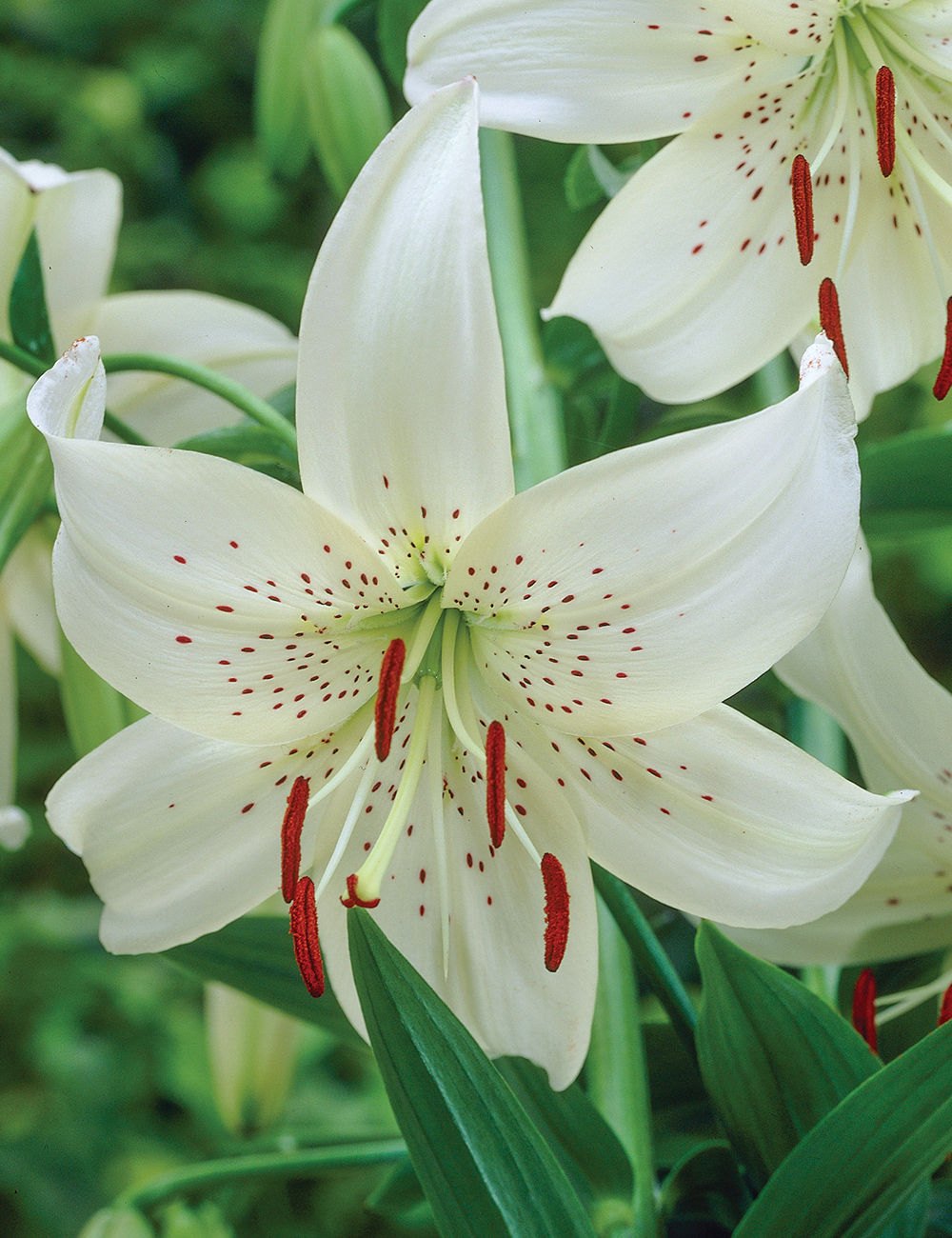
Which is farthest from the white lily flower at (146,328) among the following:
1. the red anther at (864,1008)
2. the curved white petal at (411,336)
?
the red anther at (864,1008)

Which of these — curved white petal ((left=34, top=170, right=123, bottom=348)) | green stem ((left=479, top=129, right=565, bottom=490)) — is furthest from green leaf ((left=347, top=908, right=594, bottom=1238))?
curved white petal ((left=34, top=170, right=123, bottom=348))

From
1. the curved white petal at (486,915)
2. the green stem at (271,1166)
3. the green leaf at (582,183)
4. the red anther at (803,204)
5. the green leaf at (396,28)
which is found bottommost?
the green stem at (271,1166)

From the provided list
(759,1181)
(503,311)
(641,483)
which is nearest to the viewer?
(641,483)

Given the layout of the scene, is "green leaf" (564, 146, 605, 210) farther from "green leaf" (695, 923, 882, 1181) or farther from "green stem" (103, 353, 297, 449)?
"green leaf" (695, 923, 882, 1181)

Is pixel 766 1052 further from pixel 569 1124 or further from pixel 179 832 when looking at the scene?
pixel 179 832

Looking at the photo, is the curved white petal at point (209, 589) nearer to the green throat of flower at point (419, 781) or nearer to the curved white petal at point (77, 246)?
the green throat of flower at point (419, 781)

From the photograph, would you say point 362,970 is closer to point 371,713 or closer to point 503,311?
point 371,713

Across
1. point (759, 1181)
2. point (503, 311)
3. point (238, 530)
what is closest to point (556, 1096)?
point (759, 1181)
